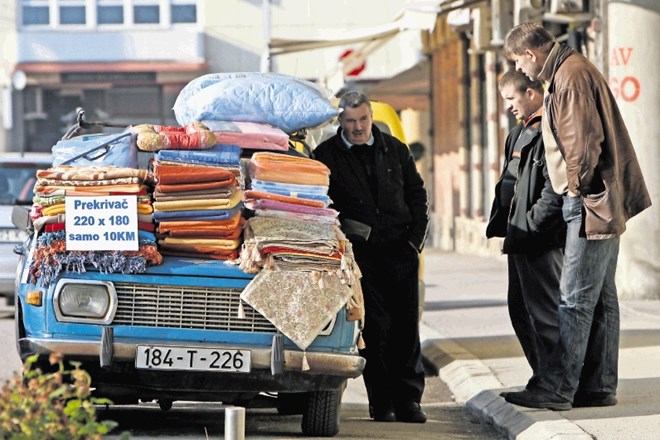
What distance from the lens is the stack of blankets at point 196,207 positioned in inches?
325

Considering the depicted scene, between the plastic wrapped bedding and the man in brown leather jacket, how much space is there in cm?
123

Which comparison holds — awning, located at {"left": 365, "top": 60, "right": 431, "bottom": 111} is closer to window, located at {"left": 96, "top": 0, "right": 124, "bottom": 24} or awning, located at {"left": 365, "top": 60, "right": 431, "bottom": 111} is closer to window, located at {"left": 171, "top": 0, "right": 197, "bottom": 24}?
window, located at {"left": 171, "top": 0, "right": 197, "bottom": 24}

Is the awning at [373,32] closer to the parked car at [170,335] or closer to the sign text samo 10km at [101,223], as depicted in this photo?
the sign text samo 10km at [101,223]

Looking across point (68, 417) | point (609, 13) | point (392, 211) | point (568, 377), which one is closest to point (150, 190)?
point (392, 211)

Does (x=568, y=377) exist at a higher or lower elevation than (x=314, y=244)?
lower

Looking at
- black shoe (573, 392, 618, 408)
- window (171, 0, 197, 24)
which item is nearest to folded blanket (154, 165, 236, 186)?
black shoe (573, 392, 618, 408)

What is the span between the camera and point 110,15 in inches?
1763

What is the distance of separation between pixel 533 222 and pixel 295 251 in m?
1.41

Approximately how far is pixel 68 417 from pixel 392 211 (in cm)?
457

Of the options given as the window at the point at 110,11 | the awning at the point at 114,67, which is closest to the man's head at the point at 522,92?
the awning at the point at 114,67

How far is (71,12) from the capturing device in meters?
44.7

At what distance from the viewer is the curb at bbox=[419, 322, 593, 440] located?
8117 mm

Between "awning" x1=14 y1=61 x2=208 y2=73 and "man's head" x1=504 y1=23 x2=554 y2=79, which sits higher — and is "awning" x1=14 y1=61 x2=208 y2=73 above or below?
below

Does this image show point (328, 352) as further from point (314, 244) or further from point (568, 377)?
point (568, 377)
